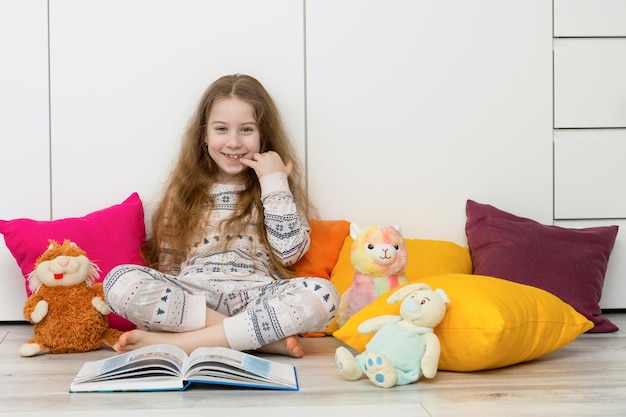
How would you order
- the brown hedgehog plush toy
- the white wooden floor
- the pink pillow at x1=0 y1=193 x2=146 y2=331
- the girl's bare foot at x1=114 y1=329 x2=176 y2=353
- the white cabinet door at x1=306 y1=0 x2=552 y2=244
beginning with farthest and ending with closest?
the white cabinet door at x1=306 y1=0 x2=552 y2=244 → the pink pillow at x1=0 y1=193 x2=146 y2=331 → the brown hedgehog plush toy → the girl's bare foot at x1=114 y1=329 x2=176 y2=353 → the white wooden floor

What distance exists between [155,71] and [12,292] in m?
0.74

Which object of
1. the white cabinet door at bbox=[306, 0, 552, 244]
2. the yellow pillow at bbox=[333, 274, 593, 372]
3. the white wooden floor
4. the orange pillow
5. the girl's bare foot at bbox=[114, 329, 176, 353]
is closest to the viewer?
the white wooden floor

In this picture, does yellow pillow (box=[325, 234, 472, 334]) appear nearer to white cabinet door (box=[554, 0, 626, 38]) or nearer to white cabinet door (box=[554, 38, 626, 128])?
white cabinet door (box=[554, 38, 626, 128])

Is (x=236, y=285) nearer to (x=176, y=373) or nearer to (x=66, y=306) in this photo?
(x=66, y=306)

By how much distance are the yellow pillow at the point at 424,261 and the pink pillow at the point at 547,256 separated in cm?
6

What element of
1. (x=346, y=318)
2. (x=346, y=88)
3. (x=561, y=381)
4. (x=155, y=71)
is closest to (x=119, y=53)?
(x=155, y=71)

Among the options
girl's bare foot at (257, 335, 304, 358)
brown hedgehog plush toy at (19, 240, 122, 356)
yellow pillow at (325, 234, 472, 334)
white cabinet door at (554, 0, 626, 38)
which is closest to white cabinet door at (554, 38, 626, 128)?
white cabinet door at (554, 0, 626, 38)

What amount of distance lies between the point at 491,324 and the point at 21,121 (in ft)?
4.71

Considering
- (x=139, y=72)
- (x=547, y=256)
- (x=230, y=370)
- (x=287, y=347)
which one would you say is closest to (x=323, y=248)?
(x=287, y=347)

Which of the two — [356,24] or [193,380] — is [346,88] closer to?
[356,24]

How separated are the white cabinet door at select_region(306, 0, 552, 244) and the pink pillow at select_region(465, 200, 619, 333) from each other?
12 cm

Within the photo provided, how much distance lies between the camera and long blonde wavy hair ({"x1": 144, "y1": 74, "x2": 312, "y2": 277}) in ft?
7.54

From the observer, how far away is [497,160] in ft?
8.26

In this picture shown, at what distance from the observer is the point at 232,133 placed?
2.32m
